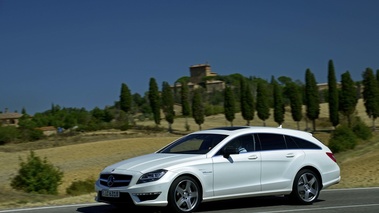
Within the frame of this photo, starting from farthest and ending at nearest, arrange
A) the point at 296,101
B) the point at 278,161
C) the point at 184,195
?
the point at 296,101
the point at 278,161
the point at 184,195

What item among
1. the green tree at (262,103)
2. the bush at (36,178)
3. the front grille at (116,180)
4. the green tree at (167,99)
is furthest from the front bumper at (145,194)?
the green tree at (167,99)

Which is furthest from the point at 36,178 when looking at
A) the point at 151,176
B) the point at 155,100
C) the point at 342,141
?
the point at 155,100

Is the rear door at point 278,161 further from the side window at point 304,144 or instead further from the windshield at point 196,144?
the windshield at point 196,144

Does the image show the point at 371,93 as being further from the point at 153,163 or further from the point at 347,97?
the point at 153,163

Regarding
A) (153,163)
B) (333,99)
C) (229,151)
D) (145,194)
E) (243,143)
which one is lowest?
(145,194)

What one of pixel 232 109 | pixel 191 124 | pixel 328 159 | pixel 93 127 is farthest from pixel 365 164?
pixel 191 124

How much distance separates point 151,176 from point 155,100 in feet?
275

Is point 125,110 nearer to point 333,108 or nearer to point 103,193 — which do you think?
point 333,108

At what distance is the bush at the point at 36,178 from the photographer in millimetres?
Answer: 23438

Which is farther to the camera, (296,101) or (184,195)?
(296,101)

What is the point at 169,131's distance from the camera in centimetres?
9106

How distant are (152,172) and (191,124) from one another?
9533 cm

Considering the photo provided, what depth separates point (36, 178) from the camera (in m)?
23.6

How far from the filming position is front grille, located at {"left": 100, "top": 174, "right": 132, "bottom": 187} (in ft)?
34.2
